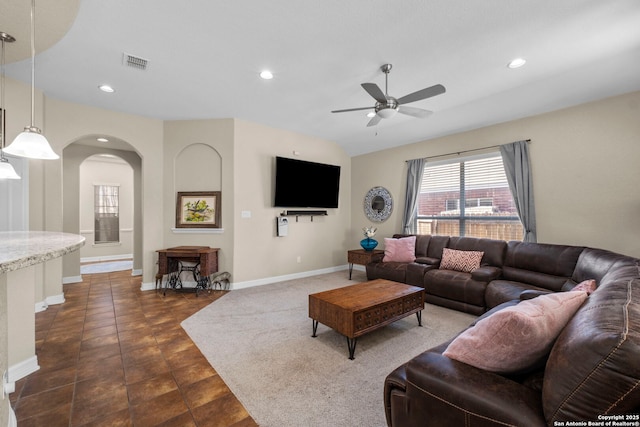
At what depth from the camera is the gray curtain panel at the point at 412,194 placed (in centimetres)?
518

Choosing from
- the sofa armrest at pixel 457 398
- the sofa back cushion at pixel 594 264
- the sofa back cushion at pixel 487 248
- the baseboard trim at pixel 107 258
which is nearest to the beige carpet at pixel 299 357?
the sofa armrest at pixel 457 398

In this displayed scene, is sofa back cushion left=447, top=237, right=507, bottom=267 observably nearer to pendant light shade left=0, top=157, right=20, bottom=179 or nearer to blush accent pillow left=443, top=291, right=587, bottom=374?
blush accent pillow left=443, top=291, right=587, bottom=374

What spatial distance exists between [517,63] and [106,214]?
375 inches

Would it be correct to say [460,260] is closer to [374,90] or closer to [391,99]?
[391,99]

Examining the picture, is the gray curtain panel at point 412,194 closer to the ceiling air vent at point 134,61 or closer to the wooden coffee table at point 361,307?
the wooden coffee table at point 361,307

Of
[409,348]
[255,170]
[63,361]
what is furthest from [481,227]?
[63,361]

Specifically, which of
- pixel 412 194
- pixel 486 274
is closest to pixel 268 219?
pixel 412 194

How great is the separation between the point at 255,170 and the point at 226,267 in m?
1.84

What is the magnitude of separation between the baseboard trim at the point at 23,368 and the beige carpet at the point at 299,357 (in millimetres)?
1204

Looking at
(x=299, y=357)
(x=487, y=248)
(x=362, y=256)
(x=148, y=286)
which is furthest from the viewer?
(x=362, y=256)

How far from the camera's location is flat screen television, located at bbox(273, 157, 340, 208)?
512 centimetres

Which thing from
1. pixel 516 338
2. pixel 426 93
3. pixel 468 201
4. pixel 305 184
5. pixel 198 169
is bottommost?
pixel 516 338

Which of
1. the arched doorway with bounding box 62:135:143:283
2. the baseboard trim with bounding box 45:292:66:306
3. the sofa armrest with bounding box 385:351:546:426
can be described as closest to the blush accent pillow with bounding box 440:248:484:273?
the sofa armrest with bounding box 385:351:546:426

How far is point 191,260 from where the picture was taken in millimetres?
4391
